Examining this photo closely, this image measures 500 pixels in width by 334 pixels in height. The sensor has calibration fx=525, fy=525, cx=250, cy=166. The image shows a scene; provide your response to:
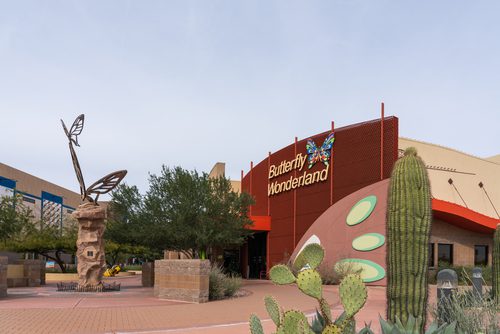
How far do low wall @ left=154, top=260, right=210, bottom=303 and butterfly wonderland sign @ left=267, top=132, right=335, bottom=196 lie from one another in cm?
1540

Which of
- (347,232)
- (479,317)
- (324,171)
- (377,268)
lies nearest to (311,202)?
(324,171)

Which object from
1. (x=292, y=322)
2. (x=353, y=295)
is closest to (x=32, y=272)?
(x=292, y=322)

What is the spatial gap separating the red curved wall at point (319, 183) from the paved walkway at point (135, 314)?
10.3 meters

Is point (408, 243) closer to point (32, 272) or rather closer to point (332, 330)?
point (332, 330)

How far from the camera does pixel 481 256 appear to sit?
31.0 meters

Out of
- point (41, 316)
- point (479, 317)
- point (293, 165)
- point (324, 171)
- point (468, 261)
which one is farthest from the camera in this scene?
point (293, 165)

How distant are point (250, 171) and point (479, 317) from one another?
37.1m

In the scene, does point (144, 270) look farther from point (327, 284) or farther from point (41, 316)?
point (41, 316)

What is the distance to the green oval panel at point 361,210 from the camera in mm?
28406

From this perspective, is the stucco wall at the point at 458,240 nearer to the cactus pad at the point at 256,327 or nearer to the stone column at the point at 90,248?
the stone column at the point at 90,248

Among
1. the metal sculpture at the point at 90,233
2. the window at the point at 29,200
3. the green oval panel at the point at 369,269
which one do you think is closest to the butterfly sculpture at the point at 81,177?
the metal sculpture at the point at 90,233

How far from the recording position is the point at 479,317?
702 cm

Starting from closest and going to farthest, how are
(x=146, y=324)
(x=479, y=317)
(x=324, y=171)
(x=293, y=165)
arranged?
(x=479, y=317), (x=146, y=324), (x=324, y=171), (x=293, y=165)

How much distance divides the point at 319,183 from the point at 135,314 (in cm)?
2073
